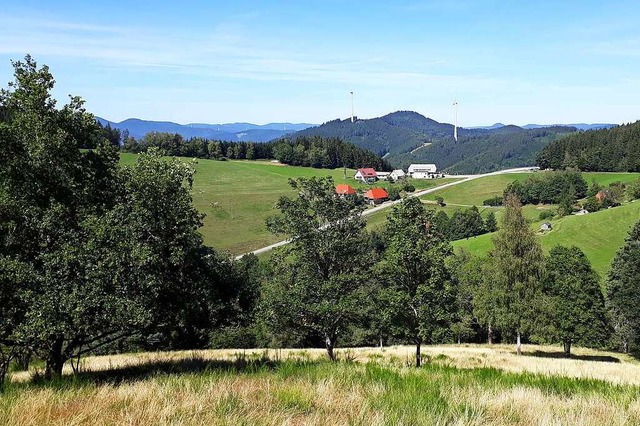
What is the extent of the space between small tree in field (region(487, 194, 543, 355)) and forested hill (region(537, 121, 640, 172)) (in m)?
146

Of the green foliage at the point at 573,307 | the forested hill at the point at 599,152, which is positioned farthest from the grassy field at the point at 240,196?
the green foliage at the point at 573,307

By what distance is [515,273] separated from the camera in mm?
42469

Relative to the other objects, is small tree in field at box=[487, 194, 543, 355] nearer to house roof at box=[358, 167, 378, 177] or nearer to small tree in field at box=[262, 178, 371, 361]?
small tree in field at box=[262, 178, 371, 361]

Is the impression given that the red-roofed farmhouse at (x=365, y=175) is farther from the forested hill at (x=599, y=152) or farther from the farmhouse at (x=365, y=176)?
the forested hill at (x=599, y=152)

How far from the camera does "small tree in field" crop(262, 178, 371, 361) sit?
24094mm

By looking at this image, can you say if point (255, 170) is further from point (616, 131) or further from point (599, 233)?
point (616, 131)

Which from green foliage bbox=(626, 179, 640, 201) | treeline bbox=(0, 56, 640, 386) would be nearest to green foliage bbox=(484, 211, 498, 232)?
green foliage bbox=(626, 179, 640, 201)

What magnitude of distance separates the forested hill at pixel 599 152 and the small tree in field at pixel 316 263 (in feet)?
557

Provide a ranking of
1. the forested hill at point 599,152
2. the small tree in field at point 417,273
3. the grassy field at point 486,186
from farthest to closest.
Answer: the forested hill at point 599,152, the grassy field at point 486,186, the small tree in field at point 417,273

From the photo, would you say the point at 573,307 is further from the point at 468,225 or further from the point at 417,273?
the point at 468,225

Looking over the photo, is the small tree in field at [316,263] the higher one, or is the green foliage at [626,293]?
the small tree in field at [316,263]

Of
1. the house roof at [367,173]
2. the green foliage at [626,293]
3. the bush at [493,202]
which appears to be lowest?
the green foliage at [626,293]

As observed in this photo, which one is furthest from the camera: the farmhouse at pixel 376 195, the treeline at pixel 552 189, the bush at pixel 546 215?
the farmhouse at pixel 376 195

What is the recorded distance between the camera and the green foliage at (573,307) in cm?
4188
